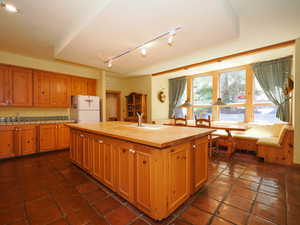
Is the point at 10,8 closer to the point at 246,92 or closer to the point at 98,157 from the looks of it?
the point at 98,157

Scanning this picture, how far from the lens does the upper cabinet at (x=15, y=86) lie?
Result: 3.21 meters

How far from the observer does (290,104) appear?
330 cm

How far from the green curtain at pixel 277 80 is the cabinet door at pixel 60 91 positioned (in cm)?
571

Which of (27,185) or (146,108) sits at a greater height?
(146,108)

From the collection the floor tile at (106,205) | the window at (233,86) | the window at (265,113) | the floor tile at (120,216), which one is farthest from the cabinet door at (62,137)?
the window at (265,113)

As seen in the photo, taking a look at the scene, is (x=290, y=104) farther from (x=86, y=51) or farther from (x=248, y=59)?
(x=86, y=51)

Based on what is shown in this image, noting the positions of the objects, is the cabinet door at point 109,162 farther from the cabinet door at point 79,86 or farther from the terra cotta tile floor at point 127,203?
the cabinet door at point 79,86

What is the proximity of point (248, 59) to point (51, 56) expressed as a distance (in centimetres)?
544

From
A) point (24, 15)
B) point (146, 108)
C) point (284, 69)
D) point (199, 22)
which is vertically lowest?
point (146, 108)

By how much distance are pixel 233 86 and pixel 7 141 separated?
6481 mm

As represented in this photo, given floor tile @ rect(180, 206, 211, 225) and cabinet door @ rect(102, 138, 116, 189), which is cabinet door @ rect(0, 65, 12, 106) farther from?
floor tile @ rect(180, 206, 211, 225)

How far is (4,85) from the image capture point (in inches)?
127

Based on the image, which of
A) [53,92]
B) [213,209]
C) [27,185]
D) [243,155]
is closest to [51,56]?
[53,92]

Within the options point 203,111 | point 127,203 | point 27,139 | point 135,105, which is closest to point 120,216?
point 127,203
